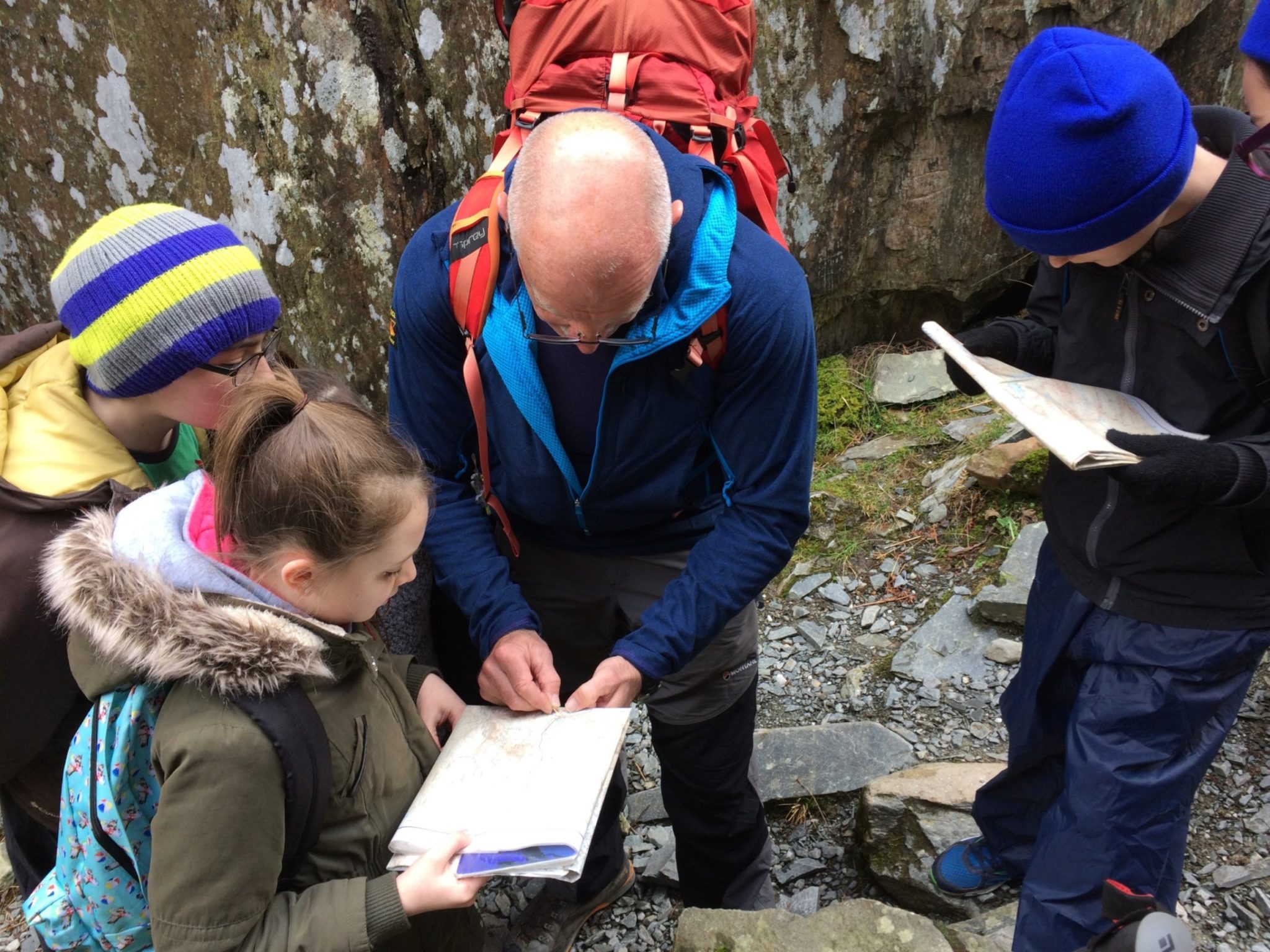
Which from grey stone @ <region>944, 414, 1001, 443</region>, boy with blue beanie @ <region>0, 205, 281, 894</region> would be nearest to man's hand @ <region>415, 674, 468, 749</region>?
boy with blue beanie @ <region>0, 205, 281, 894</region>

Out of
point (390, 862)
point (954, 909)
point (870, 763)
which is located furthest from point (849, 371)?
point (390, 862)

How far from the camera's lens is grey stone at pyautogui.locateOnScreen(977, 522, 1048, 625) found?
390 centimetres

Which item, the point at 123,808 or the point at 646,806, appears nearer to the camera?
the point at 123,808

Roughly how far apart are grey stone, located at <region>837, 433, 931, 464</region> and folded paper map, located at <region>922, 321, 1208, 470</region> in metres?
2.74

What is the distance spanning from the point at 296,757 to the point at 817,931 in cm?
134

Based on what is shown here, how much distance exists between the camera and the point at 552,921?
10.1ft

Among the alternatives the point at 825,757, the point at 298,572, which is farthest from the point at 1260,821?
the point at 298,572

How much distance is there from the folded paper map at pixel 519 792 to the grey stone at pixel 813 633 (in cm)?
238

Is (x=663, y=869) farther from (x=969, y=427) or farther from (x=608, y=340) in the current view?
(x=969, y=427)

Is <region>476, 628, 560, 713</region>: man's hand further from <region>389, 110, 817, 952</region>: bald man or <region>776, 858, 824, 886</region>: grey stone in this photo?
<region>776, 858, 824, 886</region>: grey stone

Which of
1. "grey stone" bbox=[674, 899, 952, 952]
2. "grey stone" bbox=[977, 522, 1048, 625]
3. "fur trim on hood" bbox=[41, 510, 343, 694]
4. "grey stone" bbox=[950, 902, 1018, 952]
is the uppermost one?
"fur trim on hood" bbox=[41, 510, 343, 694]

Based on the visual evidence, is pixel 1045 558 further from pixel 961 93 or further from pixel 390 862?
pixel 961 93

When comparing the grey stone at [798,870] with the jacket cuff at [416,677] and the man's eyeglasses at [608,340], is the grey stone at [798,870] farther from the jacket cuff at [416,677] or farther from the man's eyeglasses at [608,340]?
the man's eyeglasses at [608,340]

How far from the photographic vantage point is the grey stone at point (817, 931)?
2102mm
